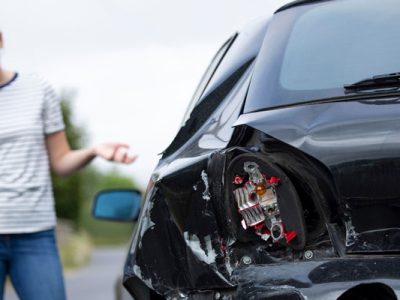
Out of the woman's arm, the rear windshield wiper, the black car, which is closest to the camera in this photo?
the black car

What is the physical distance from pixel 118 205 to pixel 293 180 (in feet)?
5.79

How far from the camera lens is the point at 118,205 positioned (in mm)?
5129

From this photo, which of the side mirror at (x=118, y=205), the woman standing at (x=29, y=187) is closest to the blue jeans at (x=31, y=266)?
the woman standing at (x=29, y=187)

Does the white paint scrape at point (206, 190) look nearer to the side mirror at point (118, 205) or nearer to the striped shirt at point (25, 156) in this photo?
the striped shirt at point (25, 156)

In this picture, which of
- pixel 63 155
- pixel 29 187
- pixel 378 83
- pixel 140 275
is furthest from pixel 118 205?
pixel 378 83

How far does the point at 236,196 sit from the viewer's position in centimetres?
353

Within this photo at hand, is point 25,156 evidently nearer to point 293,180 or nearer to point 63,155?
point 63,155

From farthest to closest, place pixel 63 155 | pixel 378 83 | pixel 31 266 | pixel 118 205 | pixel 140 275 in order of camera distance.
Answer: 1. pixel 118 205
2. pixel 63 155
3. pixel 31 266
4. pixel 140 275
5. pixel 378 83

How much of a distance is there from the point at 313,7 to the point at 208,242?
97 centimetres

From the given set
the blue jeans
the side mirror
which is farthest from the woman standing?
the side mirror

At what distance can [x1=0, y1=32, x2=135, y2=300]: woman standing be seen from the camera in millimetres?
4645

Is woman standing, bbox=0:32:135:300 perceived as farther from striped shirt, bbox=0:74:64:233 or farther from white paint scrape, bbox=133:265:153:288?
white paint scrape, bbox=133:265:153:288

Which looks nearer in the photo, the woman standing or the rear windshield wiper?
the rear windshield wiper

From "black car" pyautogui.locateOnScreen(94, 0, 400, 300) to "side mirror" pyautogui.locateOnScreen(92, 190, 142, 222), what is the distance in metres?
1.21
